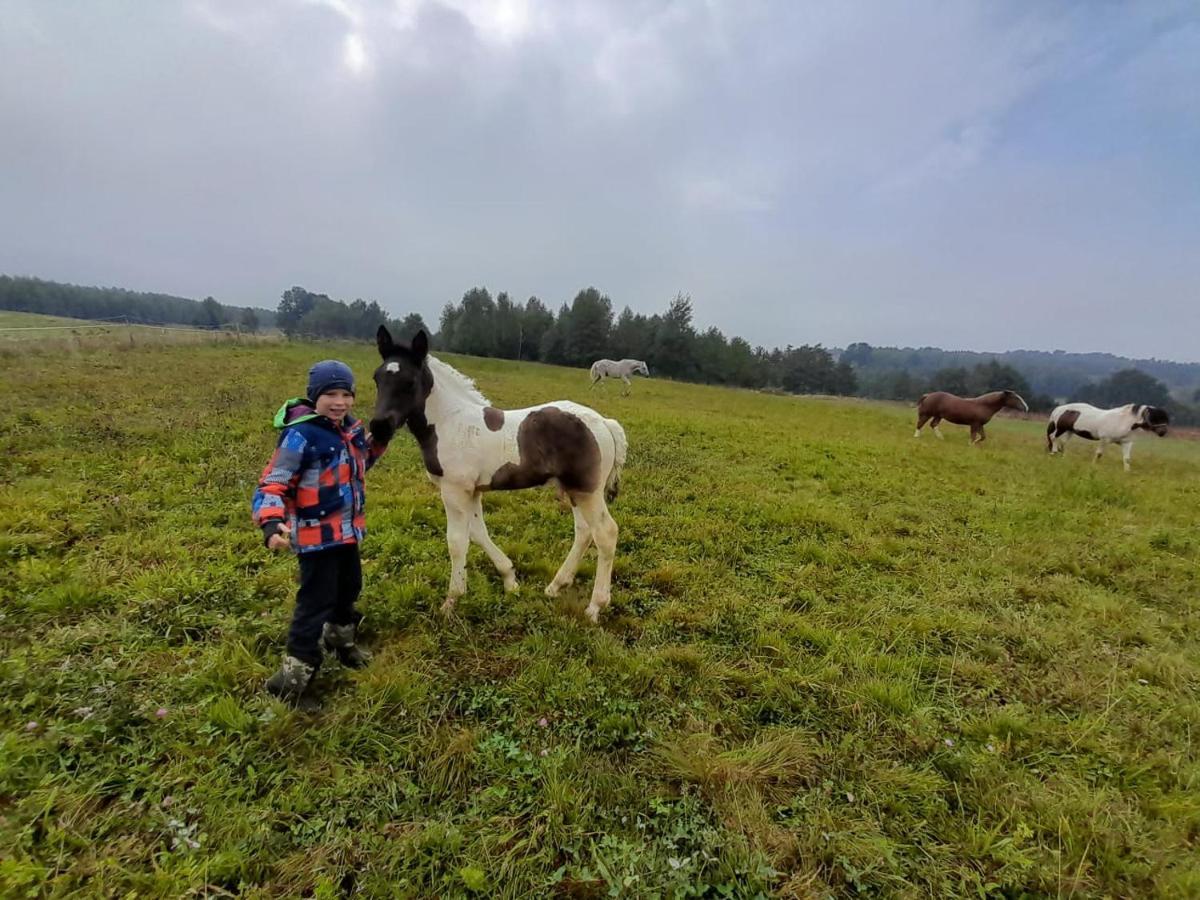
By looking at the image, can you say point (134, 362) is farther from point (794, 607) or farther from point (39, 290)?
point (39, 290)

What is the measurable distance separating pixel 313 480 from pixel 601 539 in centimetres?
224

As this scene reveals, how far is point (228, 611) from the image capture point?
12.1 ft

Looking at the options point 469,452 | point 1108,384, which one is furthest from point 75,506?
point 1108,384

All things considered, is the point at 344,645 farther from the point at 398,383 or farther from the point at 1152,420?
the point at 1152,420

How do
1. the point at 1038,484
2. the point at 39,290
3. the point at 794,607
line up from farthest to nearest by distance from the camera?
the point at 39,290 < the point at 1038,484 < the point at 794,607

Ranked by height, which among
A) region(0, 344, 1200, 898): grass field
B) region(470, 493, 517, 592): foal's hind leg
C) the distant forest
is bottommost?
region(0, 344, 1200, 898): grass field

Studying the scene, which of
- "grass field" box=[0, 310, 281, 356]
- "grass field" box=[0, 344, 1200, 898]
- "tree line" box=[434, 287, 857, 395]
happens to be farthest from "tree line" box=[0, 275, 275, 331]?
"grass field" box=[0, 344, 1200, 898]

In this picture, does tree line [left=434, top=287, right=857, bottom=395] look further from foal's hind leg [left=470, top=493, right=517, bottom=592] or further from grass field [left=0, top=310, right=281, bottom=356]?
foal's hind leg [left=470, top=493, right=517, bottom=592]

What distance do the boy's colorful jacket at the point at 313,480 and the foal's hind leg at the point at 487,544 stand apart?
1364 millimetres

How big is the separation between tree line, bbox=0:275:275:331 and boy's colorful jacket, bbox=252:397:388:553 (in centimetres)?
8384

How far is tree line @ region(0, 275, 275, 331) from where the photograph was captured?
78438mm

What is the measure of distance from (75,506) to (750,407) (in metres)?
20.7

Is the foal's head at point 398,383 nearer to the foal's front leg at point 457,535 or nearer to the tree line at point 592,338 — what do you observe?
the foal's front leg at point 457,535

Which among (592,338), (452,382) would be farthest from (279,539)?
(592,338)
